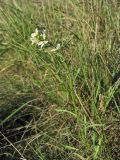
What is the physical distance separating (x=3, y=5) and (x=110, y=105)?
61.0 inches

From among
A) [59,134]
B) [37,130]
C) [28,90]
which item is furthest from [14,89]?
[59,134]

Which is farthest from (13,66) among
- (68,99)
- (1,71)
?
(68,99)

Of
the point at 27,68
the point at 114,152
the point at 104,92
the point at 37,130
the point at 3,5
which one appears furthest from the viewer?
the point at 3,5

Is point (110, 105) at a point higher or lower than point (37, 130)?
higher

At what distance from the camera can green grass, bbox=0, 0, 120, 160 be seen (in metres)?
2.15

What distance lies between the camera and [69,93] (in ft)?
7.64

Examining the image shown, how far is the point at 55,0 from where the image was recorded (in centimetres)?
314

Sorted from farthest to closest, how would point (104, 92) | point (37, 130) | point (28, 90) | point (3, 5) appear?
point (3, 5) < point (28, 90) < point (37, 130) < point (104, 92)

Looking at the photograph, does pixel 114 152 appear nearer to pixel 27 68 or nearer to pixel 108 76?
→ pixel 108 76

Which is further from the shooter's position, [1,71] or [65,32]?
[1,71]

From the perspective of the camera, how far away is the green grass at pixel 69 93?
2.15 metres

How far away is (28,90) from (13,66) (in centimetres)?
53

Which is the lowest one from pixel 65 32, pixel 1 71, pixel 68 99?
pixel 1 71

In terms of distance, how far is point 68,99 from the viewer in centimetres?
243
